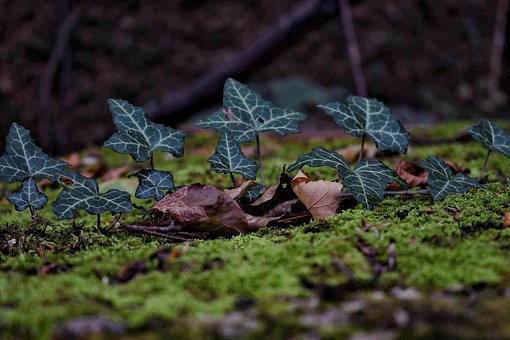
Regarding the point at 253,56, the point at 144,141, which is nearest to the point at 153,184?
the point at 144,141

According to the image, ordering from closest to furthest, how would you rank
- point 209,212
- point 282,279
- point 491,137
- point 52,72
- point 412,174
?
1. point 282,279
2. point 209,212
3. point 491,137
4. point 412,174
5. point 52,72

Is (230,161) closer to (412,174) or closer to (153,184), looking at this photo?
(153,184)

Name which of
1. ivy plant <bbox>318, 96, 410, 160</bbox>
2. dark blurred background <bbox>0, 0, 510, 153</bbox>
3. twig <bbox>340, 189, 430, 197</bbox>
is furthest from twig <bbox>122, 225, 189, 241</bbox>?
dark blurred background <bbox>0, 0, 510, 153</bbox>

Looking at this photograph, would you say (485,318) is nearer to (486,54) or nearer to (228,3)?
(228,3)

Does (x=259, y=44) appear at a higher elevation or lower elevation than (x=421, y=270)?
higher

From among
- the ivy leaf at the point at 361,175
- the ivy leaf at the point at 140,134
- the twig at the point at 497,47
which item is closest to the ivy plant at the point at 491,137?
the ivy leaf at the point at 361,175

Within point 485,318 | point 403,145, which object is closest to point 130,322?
point 485,318
